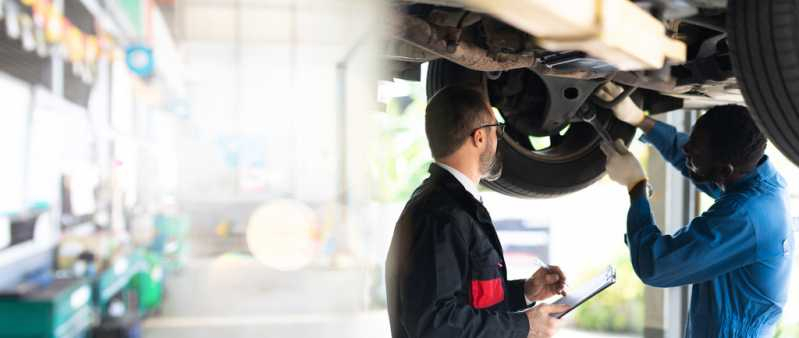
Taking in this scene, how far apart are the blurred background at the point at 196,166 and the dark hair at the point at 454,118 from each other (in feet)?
0.66

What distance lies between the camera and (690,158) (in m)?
1.73

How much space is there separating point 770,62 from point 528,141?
107 centimetres

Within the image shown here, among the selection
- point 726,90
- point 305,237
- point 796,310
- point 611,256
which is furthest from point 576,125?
point 611,256

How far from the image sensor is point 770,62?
1.11 meters

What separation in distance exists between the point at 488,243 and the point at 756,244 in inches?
27.0

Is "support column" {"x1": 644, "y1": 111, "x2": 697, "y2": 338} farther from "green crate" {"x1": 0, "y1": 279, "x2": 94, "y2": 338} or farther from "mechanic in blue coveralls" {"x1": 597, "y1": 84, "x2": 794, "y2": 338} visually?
"green crate" {"x1": 0, "y1": 279, "x2": 94, "y2": 338}

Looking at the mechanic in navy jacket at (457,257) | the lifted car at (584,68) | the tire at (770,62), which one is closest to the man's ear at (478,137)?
the mechanic in navy jacket at (457,257)

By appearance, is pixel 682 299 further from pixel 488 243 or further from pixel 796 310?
pixel 488 243

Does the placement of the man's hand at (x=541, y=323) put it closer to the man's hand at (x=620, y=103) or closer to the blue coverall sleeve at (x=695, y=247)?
the blue coverall sleeve at (x=695, y=247)

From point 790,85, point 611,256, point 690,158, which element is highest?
point 790,85

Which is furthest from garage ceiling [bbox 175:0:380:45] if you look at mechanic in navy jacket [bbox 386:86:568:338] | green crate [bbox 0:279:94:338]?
green crate [bbox 0:279:94:338]

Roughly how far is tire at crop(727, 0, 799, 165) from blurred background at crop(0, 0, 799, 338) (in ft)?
2.09

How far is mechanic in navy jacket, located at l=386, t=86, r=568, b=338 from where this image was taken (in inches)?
50.8

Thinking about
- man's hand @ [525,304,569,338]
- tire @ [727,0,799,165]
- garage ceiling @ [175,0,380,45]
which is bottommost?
man's hand @ [525,304,569,338]
